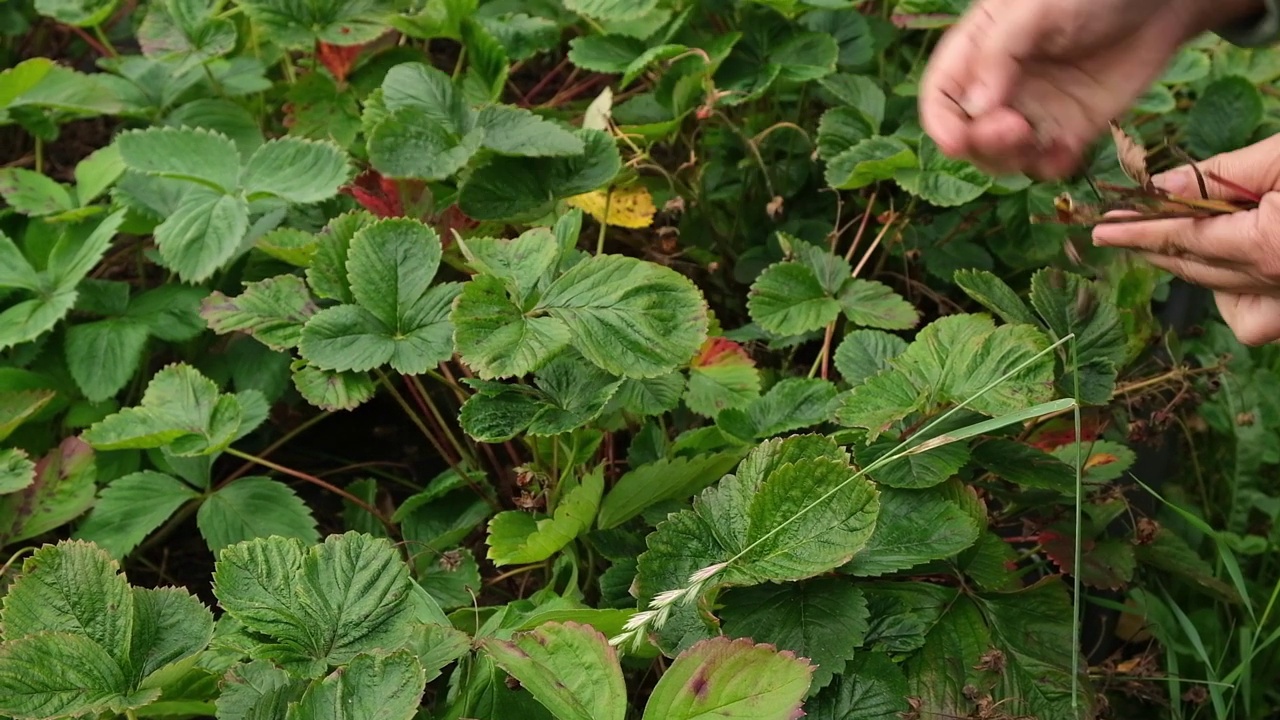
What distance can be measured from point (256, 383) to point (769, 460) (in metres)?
0.64

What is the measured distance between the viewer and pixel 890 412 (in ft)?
2.95

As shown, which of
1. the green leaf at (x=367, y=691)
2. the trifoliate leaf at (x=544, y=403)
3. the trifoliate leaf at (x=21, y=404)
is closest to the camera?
the green leaf at (x=367, y=691)

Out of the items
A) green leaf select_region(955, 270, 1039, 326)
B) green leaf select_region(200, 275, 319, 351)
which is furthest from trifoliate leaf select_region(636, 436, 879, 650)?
green leaf select_region(200, 275, 319, 351)

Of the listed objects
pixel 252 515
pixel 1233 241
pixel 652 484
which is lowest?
pixel 252 515

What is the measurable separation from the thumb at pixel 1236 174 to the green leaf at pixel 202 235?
0.91 meters

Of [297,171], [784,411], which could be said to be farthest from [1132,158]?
[297,171]

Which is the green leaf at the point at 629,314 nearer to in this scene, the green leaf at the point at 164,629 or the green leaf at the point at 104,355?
the green leaf at the point at 164,629

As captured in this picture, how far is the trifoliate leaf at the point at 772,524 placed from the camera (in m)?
0.78

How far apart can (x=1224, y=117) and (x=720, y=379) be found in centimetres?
85

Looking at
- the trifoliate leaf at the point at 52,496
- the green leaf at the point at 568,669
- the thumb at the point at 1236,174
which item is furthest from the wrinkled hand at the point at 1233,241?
the trifoliate leaf at the point at 52,496

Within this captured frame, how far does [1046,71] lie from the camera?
29.7 inches

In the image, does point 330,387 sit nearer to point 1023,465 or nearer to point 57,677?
point 57,677

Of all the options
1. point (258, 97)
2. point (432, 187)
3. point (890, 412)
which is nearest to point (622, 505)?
point (890, 412)

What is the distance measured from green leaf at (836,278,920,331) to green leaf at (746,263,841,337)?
17 millimetres
